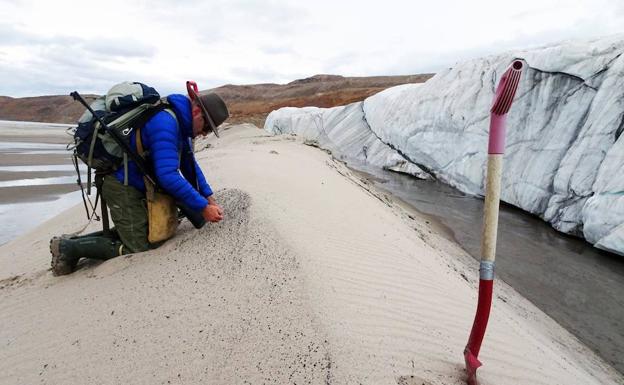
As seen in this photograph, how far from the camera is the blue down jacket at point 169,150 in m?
3.31

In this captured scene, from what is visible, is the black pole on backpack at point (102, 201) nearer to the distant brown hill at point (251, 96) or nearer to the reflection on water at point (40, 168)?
the reflection on water at point (40, 168)

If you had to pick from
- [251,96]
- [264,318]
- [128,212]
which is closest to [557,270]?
[264,318]

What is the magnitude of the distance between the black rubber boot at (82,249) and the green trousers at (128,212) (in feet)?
0.36

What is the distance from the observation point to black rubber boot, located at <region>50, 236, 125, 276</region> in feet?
12.6

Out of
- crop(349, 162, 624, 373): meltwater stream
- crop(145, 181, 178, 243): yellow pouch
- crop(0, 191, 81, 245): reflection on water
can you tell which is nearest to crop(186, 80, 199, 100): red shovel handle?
crop(145, 181, 178, 243): yellow pouch

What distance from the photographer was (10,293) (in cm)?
381

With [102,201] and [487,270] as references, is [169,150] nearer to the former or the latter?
[102,201]

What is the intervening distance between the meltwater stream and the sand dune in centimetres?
52

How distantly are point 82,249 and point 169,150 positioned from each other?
4.81 ft

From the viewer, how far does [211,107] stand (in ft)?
11.5

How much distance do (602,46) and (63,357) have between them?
1132cm

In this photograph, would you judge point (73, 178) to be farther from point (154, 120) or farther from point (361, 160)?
point (154, 120)

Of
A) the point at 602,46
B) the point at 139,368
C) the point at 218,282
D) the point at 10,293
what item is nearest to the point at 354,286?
the point at 218,282

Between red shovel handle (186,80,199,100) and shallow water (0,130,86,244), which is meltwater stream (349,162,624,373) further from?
shallow water (0,130,86,244)
